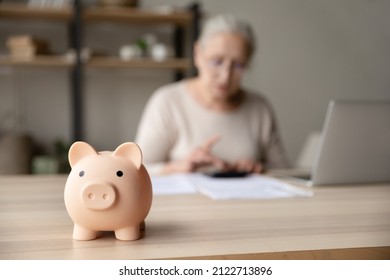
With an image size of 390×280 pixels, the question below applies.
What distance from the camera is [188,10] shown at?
8.00 ft

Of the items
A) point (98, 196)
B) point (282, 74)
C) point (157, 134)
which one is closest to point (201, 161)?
point (157, 134)

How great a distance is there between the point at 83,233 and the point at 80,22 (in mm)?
1991

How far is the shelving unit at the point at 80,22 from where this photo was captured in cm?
222

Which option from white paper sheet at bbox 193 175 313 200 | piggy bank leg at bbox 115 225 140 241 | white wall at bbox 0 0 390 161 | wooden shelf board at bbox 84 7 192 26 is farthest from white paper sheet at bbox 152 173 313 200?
white wall at bbox 0 0 390 161

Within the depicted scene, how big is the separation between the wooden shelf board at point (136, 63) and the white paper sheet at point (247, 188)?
1.46m

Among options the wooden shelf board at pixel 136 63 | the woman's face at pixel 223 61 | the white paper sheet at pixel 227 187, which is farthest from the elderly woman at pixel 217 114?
the wooden shelf board at pixel 136 63

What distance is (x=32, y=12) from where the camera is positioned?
7.32 ft

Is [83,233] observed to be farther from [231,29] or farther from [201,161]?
[231,29]

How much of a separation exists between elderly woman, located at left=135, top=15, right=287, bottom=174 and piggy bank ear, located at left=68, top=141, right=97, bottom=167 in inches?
33.5

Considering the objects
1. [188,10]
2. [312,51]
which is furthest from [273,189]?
[312,51]

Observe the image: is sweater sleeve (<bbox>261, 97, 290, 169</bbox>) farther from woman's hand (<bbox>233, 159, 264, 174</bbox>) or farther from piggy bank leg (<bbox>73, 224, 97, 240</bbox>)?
piggy bank leg (<bbox>73, 224, 97, 240</bbox>)

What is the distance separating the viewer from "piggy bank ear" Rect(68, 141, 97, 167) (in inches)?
17.4
